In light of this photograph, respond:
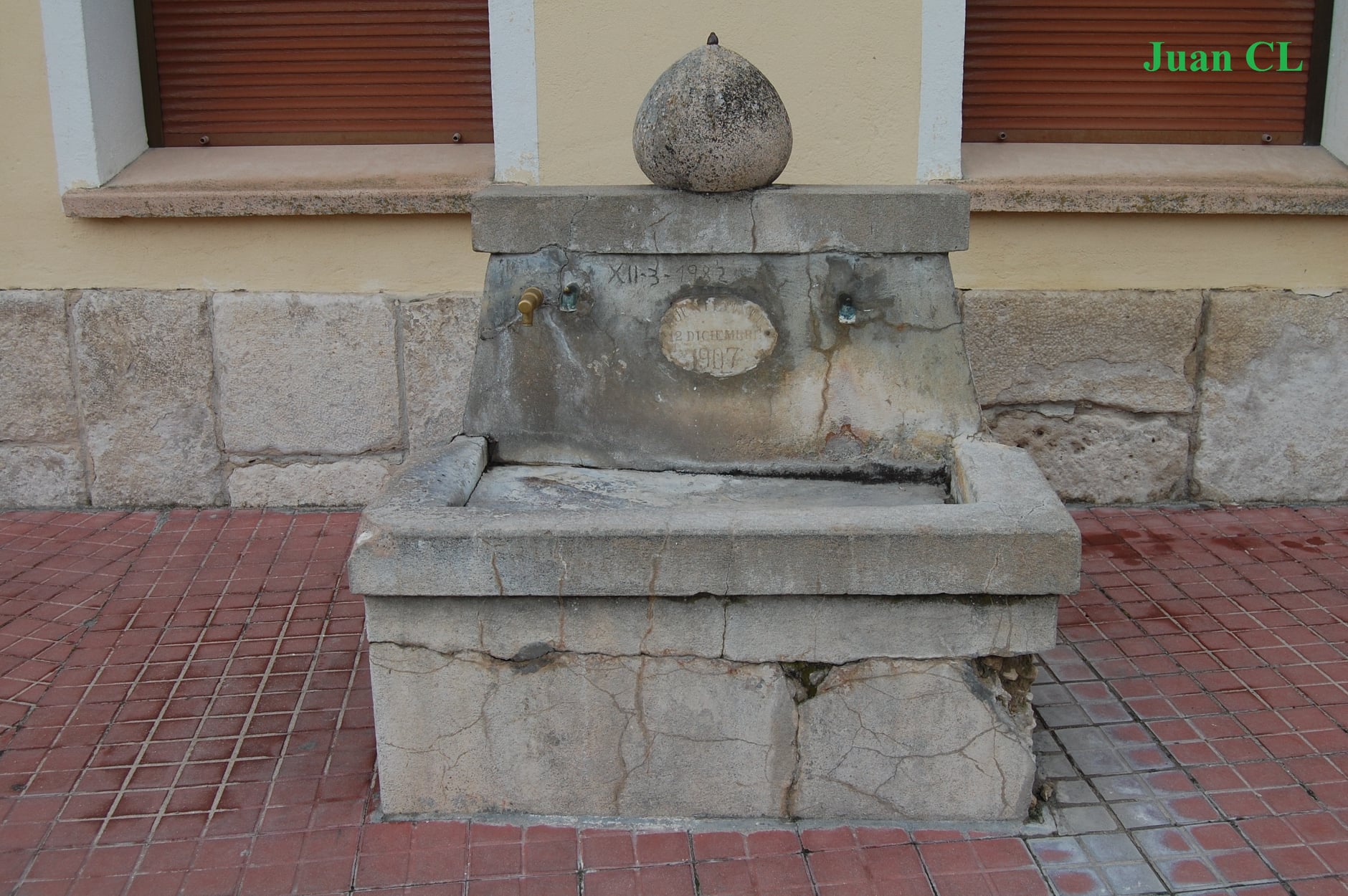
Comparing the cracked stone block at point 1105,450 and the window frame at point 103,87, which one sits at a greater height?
the window frame at point 103,87

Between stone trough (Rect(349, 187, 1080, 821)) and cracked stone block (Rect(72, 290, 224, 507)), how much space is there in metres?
2.06

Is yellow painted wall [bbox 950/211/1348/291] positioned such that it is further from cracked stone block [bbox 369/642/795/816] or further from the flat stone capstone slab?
cracked stone block [bbox 369/642/795/816]

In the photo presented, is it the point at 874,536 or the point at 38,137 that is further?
the point at 38,137

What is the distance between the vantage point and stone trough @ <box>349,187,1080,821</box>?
2.95 metres

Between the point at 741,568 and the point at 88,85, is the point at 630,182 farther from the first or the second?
the point at 741,568

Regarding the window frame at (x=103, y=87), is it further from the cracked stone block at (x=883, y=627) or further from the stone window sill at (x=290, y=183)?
the cracked stone block at (x=883, y=627)

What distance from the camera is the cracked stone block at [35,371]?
519 centimetres

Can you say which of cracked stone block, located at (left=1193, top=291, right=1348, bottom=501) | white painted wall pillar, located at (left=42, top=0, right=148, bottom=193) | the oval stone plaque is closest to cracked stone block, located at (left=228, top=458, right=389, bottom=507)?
white painted wall pillar, located at (left=42, top=0, right=148, bottom=193)

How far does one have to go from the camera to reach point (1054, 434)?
5.29 m

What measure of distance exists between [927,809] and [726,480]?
108cm

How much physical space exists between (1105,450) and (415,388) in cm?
282

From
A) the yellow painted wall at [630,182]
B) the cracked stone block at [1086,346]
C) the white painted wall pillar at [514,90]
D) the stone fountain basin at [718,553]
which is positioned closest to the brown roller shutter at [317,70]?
the white painted wall pillar at [514,90]

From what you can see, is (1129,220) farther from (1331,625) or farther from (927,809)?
(927,809)

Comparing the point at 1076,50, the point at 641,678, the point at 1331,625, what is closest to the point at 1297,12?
the point at 1076,50
